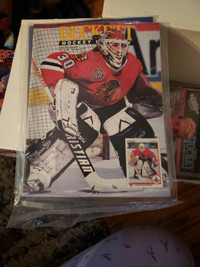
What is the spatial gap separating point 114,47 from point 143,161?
255mm

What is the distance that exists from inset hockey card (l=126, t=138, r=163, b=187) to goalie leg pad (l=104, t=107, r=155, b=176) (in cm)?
1

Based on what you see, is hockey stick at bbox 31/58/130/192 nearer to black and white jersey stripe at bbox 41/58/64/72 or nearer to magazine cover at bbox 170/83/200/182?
black and white jersey stripe at bbox 41/58/64/72

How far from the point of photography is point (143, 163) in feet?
1.69

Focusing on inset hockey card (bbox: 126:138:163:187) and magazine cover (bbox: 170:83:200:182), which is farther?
magazine cover (bbox: 170:83:200:182)

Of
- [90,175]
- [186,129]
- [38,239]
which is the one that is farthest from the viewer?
[38,239]

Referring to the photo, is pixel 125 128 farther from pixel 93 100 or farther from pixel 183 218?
pixel 183 218

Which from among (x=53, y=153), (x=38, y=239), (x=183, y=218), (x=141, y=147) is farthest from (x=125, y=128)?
(x=38, y=239)

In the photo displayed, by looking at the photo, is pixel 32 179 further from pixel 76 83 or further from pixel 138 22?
pixel 138 22

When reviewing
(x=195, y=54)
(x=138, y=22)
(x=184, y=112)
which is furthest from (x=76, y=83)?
(x=184, y=112)

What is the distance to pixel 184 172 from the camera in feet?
2.68

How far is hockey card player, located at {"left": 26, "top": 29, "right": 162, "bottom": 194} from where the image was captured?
524 millimetres

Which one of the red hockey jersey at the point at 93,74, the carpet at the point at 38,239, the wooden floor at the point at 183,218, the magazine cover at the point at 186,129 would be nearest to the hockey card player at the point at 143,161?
the red hockey jersey at the point at 93,74

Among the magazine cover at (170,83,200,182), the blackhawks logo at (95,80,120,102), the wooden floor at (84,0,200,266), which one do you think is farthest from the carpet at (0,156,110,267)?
the blackhawks logo at (95,80,120,102)

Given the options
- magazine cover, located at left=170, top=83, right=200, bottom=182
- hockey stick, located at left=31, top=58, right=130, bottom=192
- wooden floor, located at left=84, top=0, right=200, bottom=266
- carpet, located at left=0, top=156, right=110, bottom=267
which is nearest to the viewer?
hockey stick, located at left=31, top=58, right=130, bottom=192
